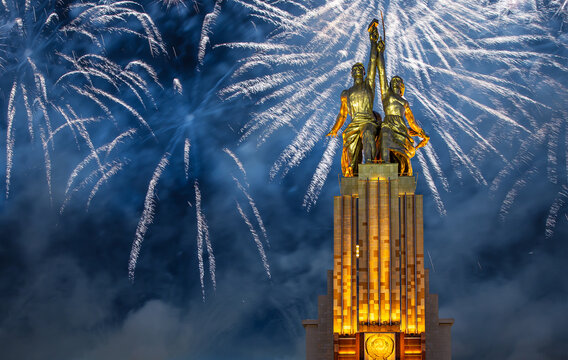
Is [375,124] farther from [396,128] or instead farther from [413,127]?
[413,127]

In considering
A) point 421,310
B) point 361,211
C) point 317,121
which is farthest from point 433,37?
point 421,310

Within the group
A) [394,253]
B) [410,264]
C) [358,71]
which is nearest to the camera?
[410,264]

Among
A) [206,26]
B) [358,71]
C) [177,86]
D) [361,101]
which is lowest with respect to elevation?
[361,101]

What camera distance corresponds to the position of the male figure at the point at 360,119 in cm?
5453

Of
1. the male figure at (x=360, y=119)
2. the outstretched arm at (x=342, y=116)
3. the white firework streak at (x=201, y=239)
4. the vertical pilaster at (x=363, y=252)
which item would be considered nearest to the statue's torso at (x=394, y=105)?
the male figure at (x=360, y=119)

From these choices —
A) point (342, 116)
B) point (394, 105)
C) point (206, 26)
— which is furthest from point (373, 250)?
point (206, 26)

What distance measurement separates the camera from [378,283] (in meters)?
51.9

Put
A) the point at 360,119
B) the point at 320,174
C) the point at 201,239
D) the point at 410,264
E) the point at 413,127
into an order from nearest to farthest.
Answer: the point at 410,264, the point at 360,119, the point at 413,127, the point at 201,239, the point at 320,174

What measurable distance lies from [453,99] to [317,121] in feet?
32.5

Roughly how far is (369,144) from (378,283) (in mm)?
7546

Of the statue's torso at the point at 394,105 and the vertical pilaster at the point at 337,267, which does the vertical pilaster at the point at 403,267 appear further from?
the statue's torso at the point at 394,105

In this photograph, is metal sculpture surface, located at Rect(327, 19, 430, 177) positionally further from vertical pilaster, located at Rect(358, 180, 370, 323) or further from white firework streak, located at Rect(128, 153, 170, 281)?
white firework streak, located at Rect(128, 153, 170, 281)

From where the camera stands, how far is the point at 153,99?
222ft

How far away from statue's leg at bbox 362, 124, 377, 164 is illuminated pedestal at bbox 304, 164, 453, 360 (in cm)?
77
